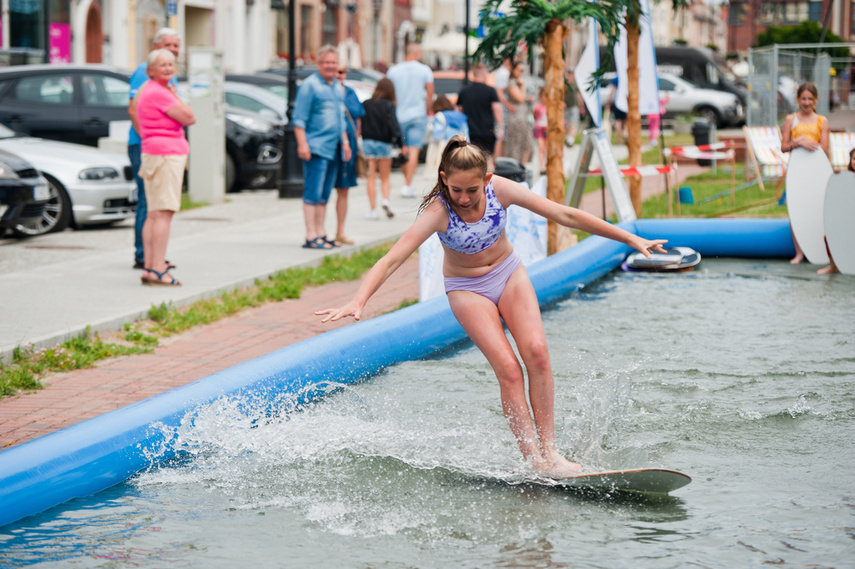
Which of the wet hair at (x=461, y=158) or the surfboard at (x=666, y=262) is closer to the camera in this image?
the wet hair at (x=461, y=158)

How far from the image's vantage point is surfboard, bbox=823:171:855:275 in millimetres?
10297

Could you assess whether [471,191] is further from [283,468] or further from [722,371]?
[722,371]

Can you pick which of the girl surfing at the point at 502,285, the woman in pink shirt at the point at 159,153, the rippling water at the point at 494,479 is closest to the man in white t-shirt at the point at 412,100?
the woman in pink shirt at the point at 159,153

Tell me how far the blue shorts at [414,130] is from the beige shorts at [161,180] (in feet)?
23.6

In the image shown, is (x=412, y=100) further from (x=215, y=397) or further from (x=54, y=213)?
(x=215, y=397)

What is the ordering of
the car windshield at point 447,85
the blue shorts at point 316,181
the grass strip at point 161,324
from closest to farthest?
the grass strip at point 161,324 → the blue shorts at point 316,181 → the car windshield at point 447,85

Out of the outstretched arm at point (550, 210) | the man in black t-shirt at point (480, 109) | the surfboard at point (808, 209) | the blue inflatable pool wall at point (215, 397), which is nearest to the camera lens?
the blue inflatable pool wall at point (215, 397)

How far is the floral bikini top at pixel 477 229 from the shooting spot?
4.80 metres

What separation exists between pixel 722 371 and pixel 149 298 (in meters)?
4.15

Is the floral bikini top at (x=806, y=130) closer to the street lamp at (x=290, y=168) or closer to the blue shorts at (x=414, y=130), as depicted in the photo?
the blue shorts at (x=414, y=130)

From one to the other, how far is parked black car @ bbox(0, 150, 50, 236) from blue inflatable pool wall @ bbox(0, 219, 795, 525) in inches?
206

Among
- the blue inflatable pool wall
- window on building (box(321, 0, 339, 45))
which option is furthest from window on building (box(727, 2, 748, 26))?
the blue inflatable pool wall

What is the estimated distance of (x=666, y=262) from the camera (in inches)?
420

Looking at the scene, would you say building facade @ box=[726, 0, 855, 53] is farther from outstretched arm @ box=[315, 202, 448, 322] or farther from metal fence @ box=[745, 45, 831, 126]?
outstretched arm @ box=[315, 202, 448, 322]
